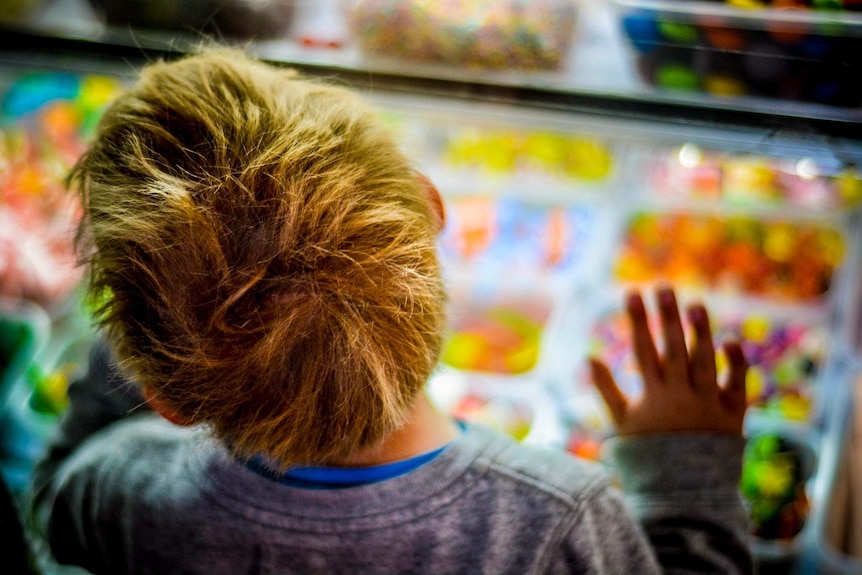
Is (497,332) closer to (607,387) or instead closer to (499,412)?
(499,412)

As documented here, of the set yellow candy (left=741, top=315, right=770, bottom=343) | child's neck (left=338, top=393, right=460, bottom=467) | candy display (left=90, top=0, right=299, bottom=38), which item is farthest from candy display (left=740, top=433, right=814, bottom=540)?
candy display (left=90, top=0, right=299, bottom=38)

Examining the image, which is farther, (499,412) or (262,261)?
(499,412)

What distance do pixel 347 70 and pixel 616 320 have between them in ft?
3.71

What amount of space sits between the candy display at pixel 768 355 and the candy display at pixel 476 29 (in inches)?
36.4

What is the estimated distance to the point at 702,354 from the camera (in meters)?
0.80

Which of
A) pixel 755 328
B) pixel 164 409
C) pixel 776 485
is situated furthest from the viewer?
pixel 755 328

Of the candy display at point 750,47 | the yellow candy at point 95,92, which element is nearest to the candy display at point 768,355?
the candy display at point 750,47

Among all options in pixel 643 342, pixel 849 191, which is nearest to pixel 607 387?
pixel 643 342

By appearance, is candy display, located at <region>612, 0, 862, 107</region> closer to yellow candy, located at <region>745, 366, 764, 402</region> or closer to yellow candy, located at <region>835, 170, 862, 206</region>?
yellow candy, located at <region>745, 366, 764, 402</region>

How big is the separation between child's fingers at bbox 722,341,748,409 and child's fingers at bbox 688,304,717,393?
0.02 metres

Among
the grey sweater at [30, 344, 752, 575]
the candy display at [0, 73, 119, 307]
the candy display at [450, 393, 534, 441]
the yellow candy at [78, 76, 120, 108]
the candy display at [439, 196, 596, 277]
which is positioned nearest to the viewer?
the grey sweater at [30, 344, 752, 575]

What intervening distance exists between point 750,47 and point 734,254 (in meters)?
1.09

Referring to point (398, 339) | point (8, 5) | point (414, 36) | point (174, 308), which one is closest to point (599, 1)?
point (414, 36)

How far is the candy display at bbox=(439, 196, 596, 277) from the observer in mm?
1838
